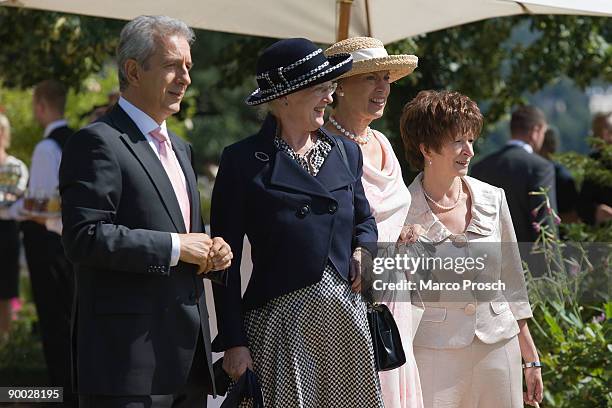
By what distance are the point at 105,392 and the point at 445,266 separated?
59.3 inches

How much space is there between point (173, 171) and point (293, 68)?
525mm

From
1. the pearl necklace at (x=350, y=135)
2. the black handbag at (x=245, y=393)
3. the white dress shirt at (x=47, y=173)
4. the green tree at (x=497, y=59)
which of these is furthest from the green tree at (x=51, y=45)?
the black handbag at (x=245, y=393)

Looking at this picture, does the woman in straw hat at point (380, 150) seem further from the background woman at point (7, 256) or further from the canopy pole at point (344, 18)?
the background woman at point (7, 256)

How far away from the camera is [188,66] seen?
12.8ft

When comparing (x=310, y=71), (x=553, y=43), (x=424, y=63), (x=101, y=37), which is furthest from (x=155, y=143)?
(x=553, y=43)

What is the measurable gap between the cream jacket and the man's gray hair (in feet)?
4.34

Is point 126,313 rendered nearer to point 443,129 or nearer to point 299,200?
point 299,200

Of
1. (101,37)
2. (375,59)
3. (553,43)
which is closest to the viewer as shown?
(375,59)

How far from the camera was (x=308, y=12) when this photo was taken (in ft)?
20.9

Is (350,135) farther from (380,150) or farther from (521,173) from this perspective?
(521,173)

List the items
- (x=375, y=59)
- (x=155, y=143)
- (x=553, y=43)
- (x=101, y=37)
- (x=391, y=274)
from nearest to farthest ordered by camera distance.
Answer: (x=155, y=143) → (x=391, y=274) → (x=375, y=59) → (x=101, y=37) → (x=553, y=43)

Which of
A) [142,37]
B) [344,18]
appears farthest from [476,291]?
[344,18]

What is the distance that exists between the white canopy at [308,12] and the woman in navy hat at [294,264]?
7.30 feet

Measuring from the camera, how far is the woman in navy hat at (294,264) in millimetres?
3814
